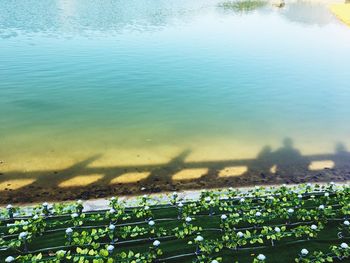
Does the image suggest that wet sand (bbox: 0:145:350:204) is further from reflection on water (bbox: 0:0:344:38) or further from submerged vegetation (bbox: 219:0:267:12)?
Result: submerged vegetation (bbox: 219:0:267:12)

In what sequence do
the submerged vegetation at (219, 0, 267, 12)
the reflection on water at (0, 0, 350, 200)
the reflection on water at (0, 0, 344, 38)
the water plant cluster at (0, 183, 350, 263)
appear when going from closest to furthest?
1. the water plant cluster at (0, 183, 350, 263)
2. the reflection on water at (0, 0, 350, 200)
3. the reflection on water at (0, 0, 344, 38)
4. the submerged vegetation at (219, 0, 267, 12)

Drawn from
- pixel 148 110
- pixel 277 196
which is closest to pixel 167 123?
pixel 148 110

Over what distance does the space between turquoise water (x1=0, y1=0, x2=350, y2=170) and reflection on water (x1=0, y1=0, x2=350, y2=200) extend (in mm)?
65

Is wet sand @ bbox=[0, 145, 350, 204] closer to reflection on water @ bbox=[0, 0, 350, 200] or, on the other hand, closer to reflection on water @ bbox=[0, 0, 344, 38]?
reflection on water @ bbox=[0, 0, 350, 200]

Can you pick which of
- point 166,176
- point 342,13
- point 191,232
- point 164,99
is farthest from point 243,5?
point 191,232

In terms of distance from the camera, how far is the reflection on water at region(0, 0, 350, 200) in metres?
10.6

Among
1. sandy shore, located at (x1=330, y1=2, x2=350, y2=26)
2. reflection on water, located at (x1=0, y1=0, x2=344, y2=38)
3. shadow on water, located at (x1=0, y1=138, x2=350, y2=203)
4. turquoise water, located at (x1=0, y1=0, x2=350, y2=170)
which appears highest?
reflection on water, located at (x1=0, y1=0, x2=344, y2=38)

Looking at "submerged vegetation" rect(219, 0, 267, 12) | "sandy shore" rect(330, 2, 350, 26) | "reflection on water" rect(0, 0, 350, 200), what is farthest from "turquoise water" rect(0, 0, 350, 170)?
"submerged vegetation" rect(219, 0, 267, 12)

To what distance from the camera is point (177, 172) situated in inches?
393

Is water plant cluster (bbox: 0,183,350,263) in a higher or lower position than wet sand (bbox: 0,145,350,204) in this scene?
higher

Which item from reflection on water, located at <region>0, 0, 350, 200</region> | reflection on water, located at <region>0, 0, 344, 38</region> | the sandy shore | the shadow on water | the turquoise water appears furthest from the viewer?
the sandy shore

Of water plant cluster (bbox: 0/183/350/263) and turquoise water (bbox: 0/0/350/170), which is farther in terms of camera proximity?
turquoise water (bbox: 0/0/350/170)

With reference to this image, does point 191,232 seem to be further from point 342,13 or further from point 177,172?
point 342,13

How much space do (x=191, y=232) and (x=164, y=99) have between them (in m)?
10.1
